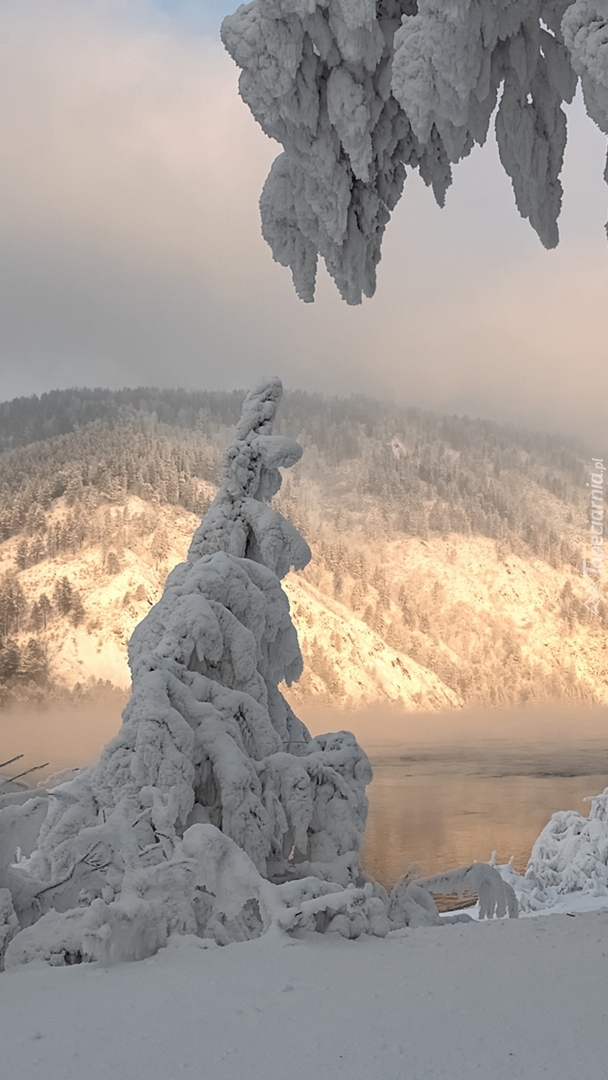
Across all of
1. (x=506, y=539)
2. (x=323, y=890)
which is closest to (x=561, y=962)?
(x=323, y=890)

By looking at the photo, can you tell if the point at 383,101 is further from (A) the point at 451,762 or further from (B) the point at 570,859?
(A) the point at 451,762

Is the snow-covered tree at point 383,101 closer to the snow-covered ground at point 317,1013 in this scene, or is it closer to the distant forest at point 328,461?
the snow-covered ground at point 317,1013

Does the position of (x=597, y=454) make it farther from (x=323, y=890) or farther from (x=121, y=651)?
(x=323, y=890)

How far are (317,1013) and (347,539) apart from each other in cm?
7265

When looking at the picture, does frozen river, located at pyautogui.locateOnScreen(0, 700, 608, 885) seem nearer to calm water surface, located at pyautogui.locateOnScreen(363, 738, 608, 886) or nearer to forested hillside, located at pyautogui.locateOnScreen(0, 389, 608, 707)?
calm water surface, located at pyautogui.locateOnScreen(363, 738, 608, 886)

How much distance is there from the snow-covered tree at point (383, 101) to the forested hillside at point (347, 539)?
55768mm

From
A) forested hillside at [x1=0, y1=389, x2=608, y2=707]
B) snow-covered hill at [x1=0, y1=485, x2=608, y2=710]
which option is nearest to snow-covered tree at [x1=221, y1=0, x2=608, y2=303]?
snow-covered hill at [x1=0, y1=485, x2=608, y2=710]

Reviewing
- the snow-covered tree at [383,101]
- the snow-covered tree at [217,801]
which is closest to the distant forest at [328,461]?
the snow-covered tree at [217,801]

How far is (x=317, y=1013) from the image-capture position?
3.65 meters

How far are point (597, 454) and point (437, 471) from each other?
1475cm

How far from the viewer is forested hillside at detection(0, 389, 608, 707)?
63250 millimetres

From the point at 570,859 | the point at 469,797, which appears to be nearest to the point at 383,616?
the point at 469,797

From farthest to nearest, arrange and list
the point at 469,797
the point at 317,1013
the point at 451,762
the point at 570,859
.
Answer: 1. the point at 451,762
2. the point at 469,797
3. the point at 570,859
4. the point at 317,1013

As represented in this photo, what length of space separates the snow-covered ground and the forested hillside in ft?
187
